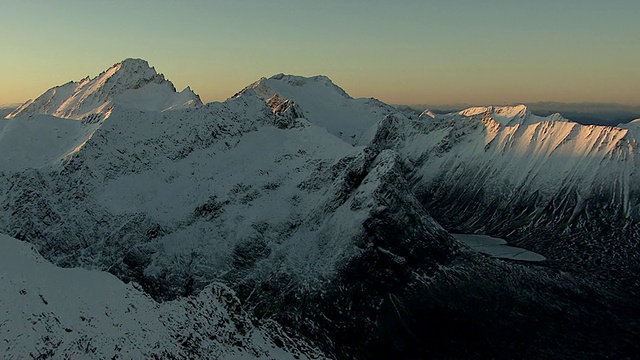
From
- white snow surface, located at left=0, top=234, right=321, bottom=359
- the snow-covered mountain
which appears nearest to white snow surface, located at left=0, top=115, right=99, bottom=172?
the snow-covered mountain

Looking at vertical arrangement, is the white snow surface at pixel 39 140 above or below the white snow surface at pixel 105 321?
above

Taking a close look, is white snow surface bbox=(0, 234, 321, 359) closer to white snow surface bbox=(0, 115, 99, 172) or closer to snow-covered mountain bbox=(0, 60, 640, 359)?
snow-covered mountain bbox=(0, 60, 640, 359)

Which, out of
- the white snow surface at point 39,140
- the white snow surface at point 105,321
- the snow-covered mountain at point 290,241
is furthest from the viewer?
the white snow surface at point 39,140

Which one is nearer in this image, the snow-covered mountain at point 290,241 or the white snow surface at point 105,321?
the white snow surface at point 105,321

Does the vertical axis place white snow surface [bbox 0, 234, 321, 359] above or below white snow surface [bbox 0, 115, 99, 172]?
below

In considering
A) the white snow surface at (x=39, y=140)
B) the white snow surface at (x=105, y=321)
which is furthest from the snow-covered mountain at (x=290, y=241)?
the white snow surface at (x=105, y=321)

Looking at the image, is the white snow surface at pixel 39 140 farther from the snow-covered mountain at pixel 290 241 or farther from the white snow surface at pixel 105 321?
the white snow surface at pixel 105 321

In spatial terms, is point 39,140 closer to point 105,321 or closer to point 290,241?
point 290,241

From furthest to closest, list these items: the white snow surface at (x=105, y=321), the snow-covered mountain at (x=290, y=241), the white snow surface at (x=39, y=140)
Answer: the white snow surface at (x=39, y=140)
the snow-covered mountain at (x=290, y=241)
the white snow surface at (x=105, y=321)
